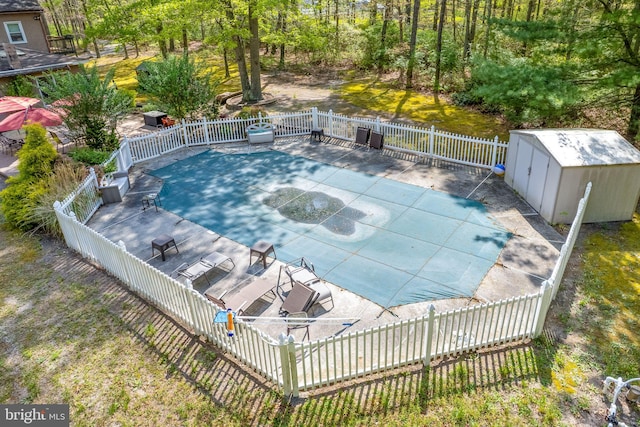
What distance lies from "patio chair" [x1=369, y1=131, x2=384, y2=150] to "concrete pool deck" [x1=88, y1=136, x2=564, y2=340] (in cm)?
32

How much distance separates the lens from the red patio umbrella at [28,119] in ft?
46.9

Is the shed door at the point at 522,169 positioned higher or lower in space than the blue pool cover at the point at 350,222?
higher

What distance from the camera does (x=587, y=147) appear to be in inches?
424

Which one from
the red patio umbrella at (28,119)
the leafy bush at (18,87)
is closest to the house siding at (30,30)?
the leafy bush at (18,87)

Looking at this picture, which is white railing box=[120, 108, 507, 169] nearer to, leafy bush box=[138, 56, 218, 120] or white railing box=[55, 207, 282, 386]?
leafy bush box=[138, 56, 218, 120]

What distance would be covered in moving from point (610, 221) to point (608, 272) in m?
2.55

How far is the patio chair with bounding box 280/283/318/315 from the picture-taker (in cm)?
764

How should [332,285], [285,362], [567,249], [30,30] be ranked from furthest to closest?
[30,30] < [332,285] < [567,249] < [285,362]

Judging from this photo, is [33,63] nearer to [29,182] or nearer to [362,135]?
[29,182]

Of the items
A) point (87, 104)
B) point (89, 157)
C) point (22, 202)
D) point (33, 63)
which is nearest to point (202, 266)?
point (22, 202)

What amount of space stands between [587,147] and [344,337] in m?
8.56

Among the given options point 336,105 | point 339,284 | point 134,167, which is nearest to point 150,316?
point 339,284

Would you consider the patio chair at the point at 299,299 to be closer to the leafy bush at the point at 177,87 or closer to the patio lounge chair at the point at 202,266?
the patio lounge chair at the point at 202,266

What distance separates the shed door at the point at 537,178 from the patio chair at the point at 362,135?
6.32 metres
